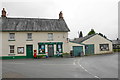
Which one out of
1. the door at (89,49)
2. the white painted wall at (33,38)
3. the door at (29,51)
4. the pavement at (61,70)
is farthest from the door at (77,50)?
the pavement at (61,70)

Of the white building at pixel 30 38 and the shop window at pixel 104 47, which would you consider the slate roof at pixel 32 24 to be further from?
the shop window at pixel 104 47

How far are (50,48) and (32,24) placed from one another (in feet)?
20.4

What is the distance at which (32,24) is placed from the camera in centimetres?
2458

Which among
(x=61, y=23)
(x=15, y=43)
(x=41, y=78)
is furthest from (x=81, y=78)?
(x=61, y=23)

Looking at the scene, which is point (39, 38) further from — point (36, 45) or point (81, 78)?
point (81, 78)

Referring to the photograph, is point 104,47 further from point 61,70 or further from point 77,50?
point 61,70

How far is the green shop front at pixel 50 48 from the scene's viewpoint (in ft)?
75.4

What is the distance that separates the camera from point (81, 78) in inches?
325

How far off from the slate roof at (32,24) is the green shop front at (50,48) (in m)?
2.70

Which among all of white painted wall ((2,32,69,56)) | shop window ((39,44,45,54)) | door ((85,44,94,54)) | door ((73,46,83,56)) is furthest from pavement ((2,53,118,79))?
door ((85,44,94,54))

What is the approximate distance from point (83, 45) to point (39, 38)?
9629 mm

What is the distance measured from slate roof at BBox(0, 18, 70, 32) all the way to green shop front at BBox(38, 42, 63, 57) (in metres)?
2.70

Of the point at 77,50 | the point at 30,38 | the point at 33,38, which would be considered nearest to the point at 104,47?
the point at 77,50

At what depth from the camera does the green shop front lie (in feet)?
75.4
